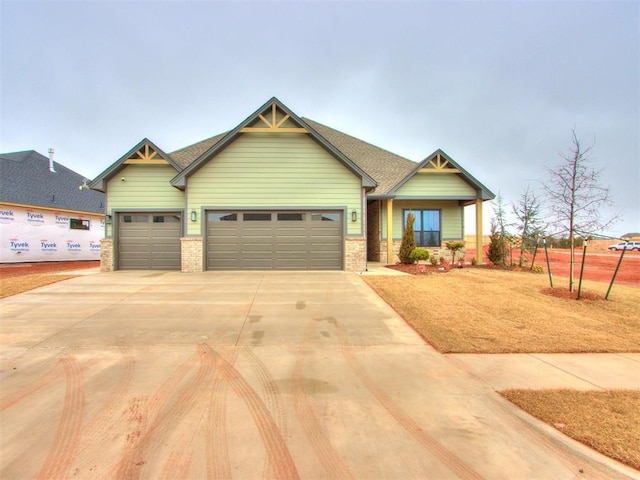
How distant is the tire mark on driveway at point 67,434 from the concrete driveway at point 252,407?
12 mm

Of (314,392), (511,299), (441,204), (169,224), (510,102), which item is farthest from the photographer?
(510,102)

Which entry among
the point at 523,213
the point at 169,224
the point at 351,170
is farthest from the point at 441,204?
the point at 169,224

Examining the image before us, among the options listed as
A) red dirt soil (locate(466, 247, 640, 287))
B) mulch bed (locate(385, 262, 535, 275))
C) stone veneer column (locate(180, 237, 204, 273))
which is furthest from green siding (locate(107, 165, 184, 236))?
red dirt soil (locate(466, 247, 640, 287))

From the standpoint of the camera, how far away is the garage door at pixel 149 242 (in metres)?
13.0

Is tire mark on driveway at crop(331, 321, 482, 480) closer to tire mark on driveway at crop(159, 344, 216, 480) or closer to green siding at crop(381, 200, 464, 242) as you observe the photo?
tire mark on driveway at crop(159, 344, 216, 480)

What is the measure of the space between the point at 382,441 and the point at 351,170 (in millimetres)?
10833

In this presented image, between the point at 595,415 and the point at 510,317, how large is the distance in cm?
375

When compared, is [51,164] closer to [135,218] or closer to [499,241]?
[135,218]

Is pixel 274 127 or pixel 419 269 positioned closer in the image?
pixel 274 127

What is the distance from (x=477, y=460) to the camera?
231cm

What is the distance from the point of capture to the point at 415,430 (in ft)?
8.79

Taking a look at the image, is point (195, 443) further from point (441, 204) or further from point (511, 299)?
point (441, 204)

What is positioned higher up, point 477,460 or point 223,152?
point 223,152

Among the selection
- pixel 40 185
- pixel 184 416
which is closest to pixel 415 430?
Result: pixel 184 416
